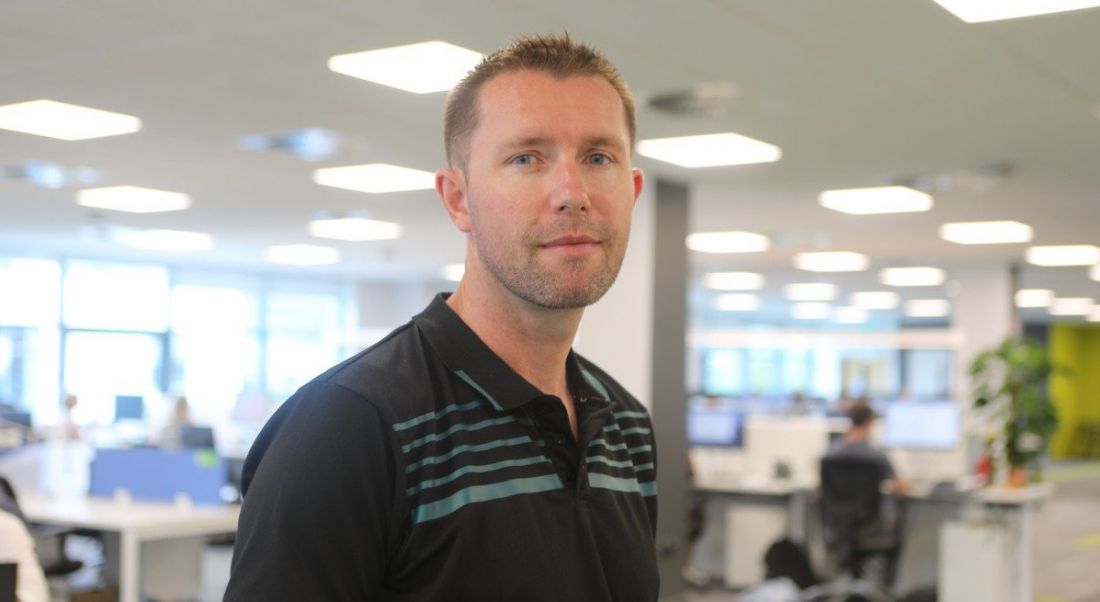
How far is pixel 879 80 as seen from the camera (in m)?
4.91

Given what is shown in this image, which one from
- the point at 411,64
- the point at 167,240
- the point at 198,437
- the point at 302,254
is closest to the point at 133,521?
the point at 411,64

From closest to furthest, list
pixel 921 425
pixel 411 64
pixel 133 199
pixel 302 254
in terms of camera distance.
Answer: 1. pixel 411 64
2. pixel 133 199
3. pixel 921 425
4. pixel 302 254

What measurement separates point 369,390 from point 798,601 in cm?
391

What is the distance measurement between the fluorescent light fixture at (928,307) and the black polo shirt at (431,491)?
18055 millimetres

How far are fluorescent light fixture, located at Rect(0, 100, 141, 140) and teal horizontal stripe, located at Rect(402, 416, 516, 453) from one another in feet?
16.6

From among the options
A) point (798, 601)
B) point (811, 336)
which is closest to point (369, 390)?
point (798, 601)

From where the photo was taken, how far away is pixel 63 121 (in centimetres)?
601

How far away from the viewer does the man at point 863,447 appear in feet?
25.4

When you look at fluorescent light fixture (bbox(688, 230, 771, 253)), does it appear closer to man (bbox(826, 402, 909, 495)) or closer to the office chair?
man (bbox(826, 402, 909, 495))

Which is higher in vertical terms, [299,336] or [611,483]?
[299,336]

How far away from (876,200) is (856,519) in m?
2.16

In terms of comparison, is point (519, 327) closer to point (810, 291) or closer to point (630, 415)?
point (630, 415)

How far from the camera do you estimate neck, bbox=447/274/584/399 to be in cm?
122

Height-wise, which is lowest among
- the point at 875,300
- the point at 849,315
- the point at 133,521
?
the point at 133,521
